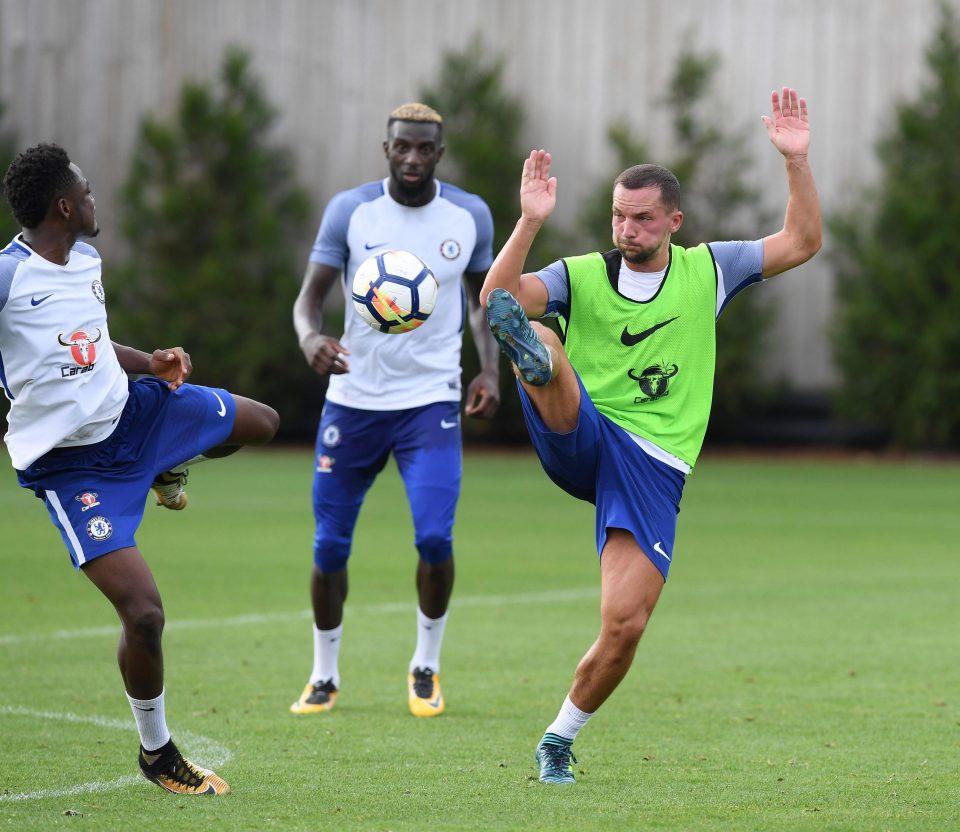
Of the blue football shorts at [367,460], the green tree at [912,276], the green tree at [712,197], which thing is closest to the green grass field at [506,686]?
the blue football shorts at [367,460]

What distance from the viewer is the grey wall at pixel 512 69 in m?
25.0

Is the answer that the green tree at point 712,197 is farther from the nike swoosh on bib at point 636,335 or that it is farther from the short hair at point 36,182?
the short hair at point 36,182

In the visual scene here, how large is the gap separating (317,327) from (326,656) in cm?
164

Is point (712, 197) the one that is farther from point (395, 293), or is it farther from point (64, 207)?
point (64, 207)

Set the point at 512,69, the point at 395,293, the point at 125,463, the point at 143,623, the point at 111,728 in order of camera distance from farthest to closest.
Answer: the point at 512,69, the point at 395,293, the point at 111,728, the point at 125,463, the point at 143,623

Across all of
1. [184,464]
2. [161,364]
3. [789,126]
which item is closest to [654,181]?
[789,126]

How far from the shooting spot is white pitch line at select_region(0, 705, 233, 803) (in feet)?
17.2

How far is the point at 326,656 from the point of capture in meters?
7.27

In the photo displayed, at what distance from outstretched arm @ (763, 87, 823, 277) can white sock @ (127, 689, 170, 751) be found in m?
2.91

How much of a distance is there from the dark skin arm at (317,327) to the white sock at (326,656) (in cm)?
133

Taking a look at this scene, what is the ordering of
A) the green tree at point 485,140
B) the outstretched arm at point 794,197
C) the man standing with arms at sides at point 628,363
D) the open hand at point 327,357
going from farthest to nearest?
the green tree at point 485,140
the open hand at point 327,357
the outstretched arm at point 794,197
the man standing with arms at sides at point 628,363

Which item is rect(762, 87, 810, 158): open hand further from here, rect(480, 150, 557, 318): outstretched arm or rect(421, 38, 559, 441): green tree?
rect(421, 38, 559, 441): green tree

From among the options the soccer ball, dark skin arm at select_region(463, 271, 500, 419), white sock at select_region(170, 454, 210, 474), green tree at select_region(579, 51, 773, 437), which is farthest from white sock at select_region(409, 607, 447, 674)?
green tree at select_region(579, 51, 773, 437)

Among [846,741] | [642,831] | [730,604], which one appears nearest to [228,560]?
[730,604]
